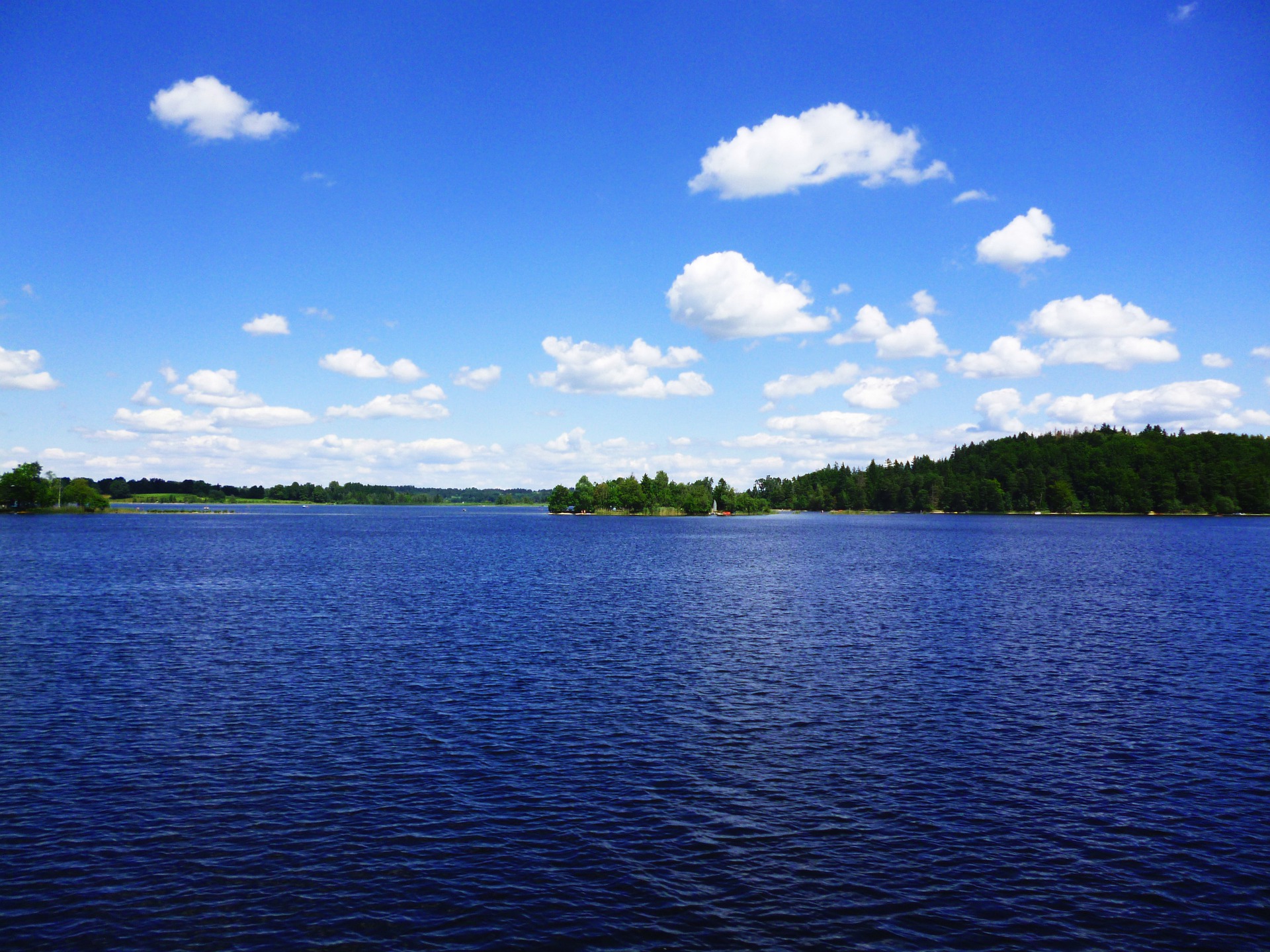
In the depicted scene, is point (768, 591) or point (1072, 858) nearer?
point (1072, 858)

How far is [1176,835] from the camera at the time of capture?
2411 cm

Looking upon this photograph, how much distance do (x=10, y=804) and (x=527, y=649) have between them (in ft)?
95.8

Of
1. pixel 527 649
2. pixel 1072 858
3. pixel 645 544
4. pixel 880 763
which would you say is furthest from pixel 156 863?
pixel 645 544

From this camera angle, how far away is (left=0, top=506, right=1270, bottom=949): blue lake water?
64.0ft

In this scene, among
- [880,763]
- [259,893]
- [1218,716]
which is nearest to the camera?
[259,893]

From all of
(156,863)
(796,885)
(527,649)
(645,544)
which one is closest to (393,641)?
(527,649)

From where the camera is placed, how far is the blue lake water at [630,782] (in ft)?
64.0

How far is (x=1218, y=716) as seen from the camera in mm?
36438

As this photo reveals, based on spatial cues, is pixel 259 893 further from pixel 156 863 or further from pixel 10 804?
pixel 10 804

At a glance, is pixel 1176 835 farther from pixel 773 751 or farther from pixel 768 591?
pixel 768 591

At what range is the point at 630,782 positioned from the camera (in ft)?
92.7

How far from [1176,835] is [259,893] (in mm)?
27015

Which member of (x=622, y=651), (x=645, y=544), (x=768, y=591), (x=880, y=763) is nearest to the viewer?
(x=880, y=763)

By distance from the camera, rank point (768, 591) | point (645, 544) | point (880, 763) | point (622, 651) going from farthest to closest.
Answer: point (645, 544) → point (768, 591) → point (622, 651) → point (880, 763)
